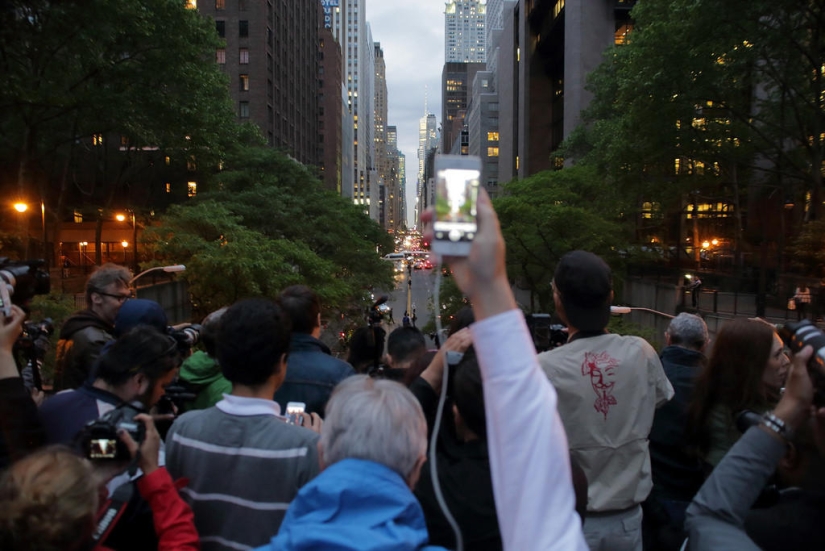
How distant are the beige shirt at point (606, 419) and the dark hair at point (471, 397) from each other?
33.3 inches

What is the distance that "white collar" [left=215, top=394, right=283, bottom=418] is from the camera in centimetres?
247

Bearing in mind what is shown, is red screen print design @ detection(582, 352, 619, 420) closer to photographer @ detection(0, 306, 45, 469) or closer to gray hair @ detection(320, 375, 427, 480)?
gray hair @ detection(320, 375, 427, 480)

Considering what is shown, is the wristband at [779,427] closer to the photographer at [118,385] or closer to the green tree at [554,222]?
the photographer at [118,385]

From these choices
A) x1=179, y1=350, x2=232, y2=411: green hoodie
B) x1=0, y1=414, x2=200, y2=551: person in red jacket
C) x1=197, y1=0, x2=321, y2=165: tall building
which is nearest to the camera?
x1=0, y1=414, x2=200, y2=551: person in red jacket

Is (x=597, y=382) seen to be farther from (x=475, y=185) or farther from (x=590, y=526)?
(x=475, y=185)

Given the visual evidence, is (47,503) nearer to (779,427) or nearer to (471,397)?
(471,397)

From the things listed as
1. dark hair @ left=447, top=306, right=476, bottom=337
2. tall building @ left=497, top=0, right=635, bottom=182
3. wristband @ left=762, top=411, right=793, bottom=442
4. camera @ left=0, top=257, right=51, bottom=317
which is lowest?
wristband @ left=762, top=411, right=793, bottom=442

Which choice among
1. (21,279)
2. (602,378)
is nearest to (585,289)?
(602,378)

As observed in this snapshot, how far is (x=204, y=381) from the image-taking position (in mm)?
3754

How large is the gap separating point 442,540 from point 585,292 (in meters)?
1.47

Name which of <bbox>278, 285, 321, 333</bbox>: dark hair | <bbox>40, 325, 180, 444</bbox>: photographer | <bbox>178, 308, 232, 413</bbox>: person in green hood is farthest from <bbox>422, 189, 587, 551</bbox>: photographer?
<bbox>278, 285, 321, 333</bbox>: dark hair

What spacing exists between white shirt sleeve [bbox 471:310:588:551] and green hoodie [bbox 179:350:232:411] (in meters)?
2.84

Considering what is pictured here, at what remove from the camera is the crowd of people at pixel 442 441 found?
1.23 meters

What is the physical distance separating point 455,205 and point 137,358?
225 cm
